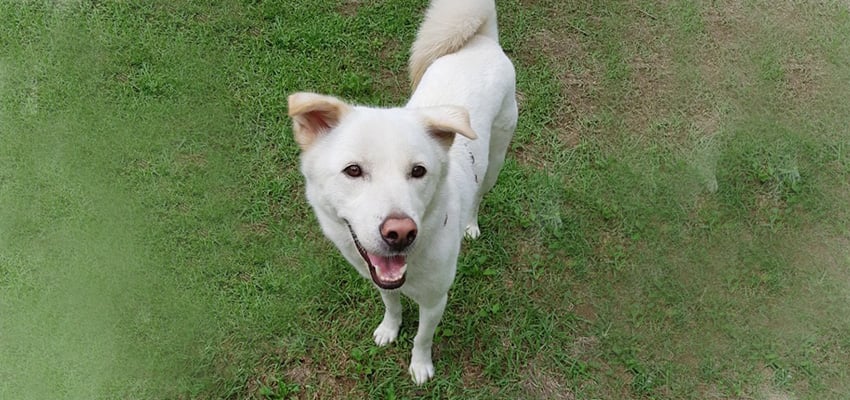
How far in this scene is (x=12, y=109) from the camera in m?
4.75

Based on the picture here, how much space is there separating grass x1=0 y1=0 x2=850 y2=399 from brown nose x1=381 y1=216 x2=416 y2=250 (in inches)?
61.9

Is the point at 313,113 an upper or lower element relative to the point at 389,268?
upper

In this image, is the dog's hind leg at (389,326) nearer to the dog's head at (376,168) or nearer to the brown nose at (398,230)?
the dog's head at (376,168)

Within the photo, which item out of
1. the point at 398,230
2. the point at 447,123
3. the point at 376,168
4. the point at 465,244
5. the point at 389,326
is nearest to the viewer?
the point at 398,230

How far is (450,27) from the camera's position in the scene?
134 inches

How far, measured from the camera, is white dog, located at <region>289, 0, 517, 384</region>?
2.42m

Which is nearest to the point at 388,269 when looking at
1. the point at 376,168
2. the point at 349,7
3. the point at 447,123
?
the point at 376,168

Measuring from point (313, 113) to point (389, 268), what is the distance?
0.73m

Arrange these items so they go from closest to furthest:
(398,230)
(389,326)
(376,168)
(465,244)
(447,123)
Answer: (398,230)
(376,168)
(447,123)
(389,326)
(465,244)

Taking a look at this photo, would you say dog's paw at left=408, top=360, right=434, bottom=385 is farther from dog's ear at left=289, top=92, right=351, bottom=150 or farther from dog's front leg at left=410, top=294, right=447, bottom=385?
dog's ear at left=289, top=92, right=351, bottom=150

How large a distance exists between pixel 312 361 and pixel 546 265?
169cm

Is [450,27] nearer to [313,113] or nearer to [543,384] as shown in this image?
[313,113]

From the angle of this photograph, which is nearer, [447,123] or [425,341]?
[447,123]

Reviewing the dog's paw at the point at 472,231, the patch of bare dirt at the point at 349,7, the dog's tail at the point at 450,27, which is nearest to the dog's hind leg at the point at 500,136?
the dog's paw at the point at 472,231
